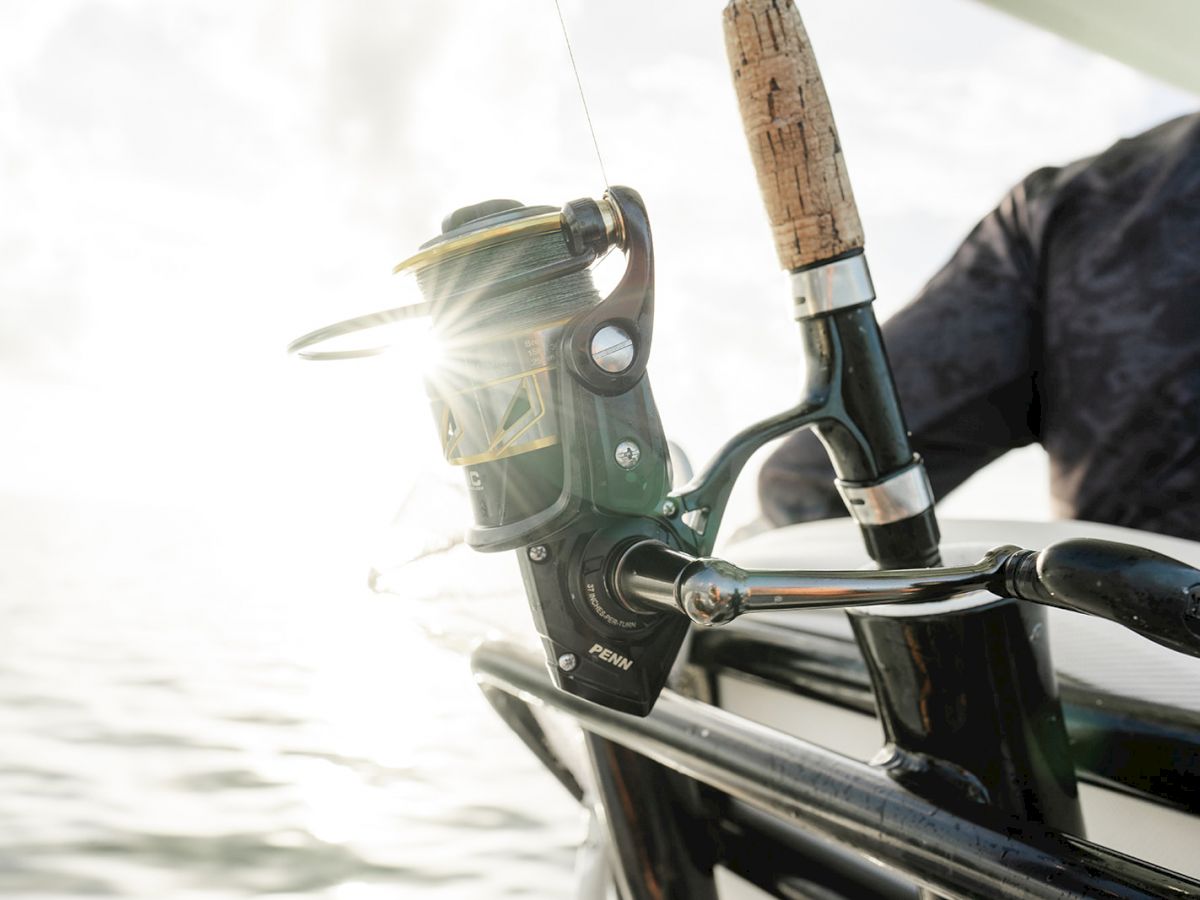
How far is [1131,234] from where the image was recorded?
1.23 m

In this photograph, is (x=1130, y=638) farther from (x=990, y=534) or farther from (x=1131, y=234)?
(x=1131, y=234)

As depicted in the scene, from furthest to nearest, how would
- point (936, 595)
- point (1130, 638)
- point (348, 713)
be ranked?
point (348, 713) < point (1130, 638) < point (936, 595)

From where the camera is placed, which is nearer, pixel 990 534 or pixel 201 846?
pixel 990 534

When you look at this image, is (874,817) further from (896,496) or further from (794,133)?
(794,133)

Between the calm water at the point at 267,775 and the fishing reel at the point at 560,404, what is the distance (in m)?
0.54

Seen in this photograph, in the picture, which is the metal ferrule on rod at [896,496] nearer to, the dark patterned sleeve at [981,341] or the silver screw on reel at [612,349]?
the silver screw on reel at [612,349]

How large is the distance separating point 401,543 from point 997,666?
643mm

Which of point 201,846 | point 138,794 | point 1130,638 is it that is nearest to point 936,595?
point 1130,638

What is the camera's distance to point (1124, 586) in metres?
0.45

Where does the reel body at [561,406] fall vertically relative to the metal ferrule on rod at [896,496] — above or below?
above

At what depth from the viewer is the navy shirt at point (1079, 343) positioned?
1.19 metres

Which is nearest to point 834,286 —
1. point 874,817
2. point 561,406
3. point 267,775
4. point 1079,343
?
point 561,406

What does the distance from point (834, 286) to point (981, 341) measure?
29.6 inches

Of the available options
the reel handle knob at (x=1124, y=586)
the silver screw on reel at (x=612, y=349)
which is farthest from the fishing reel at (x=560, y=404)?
the reel handle knob at (x=1124, y=586)
